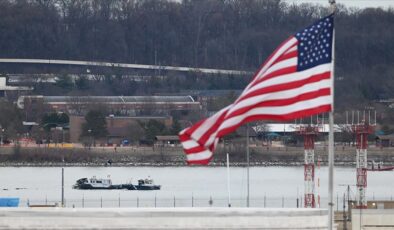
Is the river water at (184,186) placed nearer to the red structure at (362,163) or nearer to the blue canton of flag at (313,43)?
the red structure at (362,163)

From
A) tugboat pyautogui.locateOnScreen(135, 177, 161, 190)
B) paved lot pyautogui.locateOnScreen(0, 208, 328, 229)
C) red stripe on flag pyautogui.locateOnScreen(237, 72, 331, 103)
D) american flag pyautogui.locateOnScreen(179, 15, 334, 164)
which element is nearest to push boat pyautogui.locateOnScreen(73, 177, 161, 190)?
tugboat pyautogui.locateOnScreen(135, 177, 161, 190)

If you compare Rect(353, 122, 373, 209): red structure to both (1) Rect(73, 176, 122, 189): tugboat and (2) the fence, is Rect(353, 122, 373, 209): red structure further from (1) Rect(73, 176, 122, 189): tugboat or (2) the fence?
(1) Rect(73, 176, 122, 189): tugboat

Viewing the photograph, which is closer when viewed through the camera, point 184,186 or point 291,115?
point 291,115

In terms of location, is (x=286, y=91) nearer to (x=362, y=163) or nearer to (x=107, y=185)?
(x=362, y=163)

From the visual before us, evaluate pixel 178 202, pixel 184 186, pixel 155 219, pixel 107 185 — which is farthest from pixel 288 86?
pixel 107 185

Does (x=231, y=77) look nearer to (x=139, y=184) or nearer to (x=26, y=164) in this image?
(x=26, y=164)

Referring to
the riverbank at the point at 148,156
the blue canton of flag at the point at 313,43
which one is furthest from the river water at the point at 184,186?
the blue canton of flag at the point at 313,43
